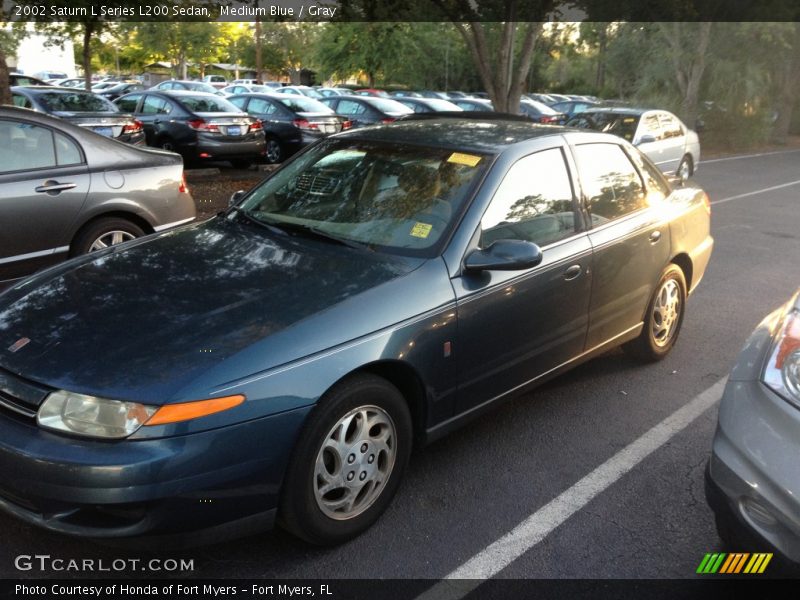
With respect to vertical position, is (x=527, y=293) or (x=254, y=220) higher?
(x=254, y=220)

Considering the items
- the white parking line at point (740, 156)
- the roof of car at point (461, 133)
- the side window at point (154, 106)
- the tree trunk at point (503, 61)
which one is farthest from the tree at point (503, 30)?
the roof of car at point (461, 133)

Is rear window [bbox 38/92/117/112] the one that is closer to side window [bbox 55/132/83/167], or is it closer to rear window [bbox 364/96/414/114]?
rear window [bbox 364/96/414/114]

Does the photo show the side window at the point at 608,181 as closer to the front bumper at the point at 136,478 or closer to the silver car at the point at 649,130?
the front bumper at the point at 136,478

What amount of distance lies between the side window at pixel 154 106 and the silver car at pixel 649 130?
769 cm

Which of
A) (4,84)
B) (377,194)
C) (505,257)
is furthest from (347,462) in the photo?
(4,84)

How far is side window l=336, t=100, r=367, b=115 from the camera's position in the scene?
18359 mm

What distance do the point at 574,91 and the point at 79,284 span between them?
59449 millimetres

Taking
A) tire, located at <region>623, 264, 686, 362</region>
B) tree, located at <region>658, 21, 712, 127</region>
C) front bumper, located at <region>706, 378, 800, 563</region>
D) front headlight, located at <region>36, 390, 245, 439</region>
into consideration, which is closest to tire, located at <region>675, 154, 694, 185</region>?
tree, located at <region>658, 21, 712, 127</region>

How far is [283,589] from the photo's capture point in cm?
281

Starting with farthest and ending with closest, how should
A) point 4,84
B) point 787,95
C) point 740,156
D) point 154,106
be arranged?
point 787,95 → point 740,156 → point 154,106 → point 4,84

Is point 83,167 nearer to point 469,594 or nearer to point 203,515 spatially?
point 203,515

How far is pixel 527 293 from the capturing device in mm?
3738

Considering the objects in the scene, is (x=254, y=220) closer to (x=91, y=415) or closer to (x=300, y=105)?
(x=91, y=415)

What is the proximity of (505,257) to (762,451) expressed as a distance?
1347 millimetres
